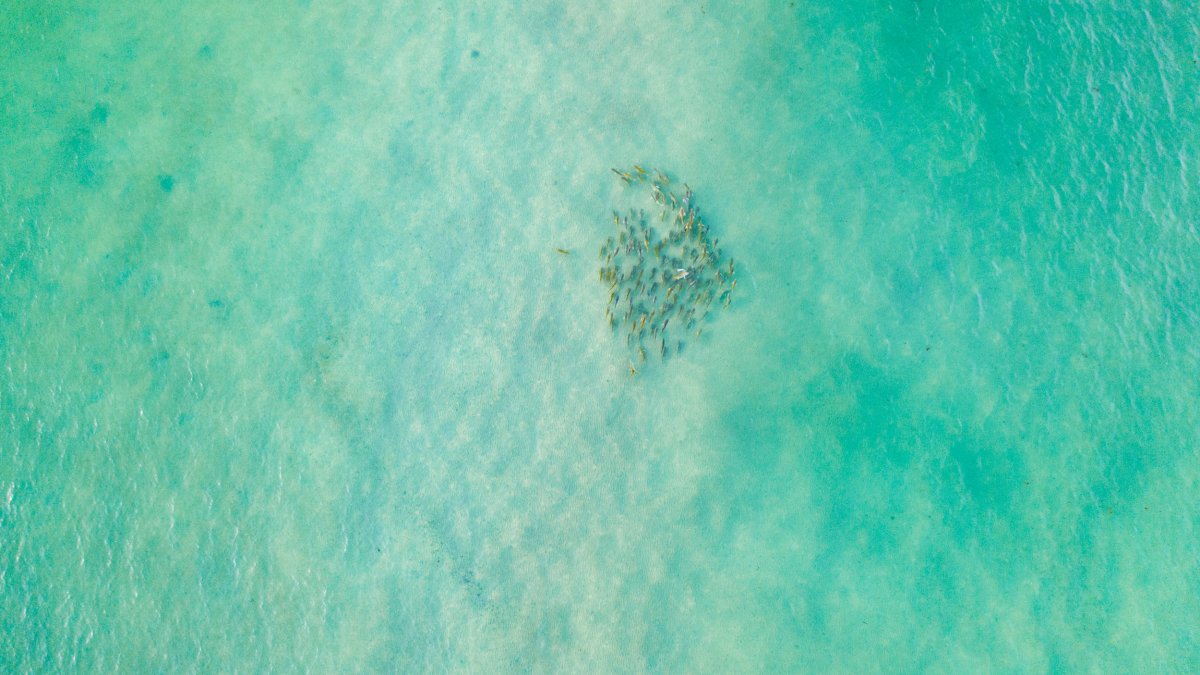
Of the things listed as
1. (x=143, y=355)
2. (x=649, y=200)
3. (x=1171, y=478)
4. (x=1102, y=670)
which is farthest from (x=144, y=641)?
(x=1171, y=478)

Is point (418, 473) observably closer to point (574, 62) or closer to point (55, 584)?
point (55, 584)

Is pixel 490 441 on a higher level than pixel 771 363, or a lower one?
lower

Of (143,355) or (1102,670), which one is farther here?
(143,355)

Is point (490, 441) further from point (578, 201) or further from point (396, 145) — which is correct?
point (396, 145)

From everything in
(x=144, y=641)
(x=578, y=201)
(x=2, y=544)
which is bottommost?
(x=144, y=641)

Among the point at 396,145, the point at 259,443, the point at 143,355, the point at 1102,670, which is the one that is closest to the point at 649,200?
the point at 396,145

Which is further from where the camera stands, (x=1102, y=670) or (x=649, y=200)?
(x=649, y=200)
